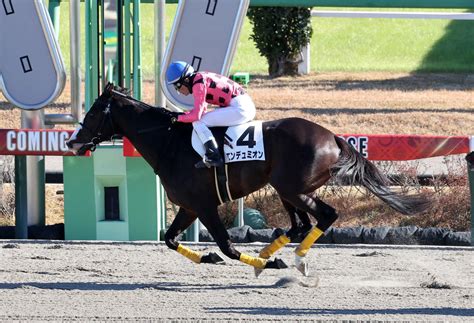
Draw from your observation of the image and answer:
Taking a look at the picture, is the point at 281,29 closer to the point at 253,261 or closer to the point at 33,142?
the point at 33,142

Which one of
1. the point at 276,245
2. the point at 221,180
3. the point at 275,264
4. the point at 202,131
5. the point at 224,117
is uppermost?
the point at 224,117

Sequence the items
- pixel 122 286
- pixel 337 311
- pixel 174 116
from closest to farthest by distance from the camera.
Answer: pixel 337 311
pixel 122 286
pixel 174 116

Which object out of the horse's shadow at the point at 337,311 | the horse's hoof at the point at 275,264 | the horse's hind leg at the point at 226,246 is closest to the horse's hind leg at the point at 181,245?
the horse's hind leg at the point at 226,246

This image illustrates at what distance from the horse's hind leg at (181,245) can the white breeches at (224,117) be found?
0.78 m

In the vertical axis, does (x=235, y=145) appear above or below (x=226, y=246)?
above

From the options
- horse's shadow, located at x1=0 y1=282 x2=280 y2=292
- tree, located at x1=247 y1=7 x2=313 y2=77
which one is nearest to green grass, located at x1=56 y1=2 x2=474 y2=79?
tree, located at x1=247 y1=7 x2=313 y2=77

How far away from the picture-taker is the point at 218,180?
9.55 meters

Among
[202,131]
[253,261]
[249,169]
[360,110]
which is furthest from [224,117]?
[360,110]

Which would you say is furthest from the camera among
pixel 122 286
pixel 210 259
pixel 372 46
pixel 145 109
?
pixel 372 46

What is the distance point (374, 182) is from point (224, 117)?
1441mm

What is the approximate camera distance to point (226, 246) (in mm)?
9406

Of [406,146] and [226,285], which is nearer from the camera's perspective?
[226,285]

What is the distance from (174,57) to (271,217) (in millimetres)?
2394

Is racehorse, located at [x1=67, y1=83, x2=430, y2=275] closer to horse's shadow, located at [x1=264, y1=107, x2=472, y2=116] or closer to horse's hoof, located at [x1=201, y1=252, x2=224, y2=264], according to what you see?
horse's hoof, located at [x1=201, y1=252, x2=224, y2=264]
